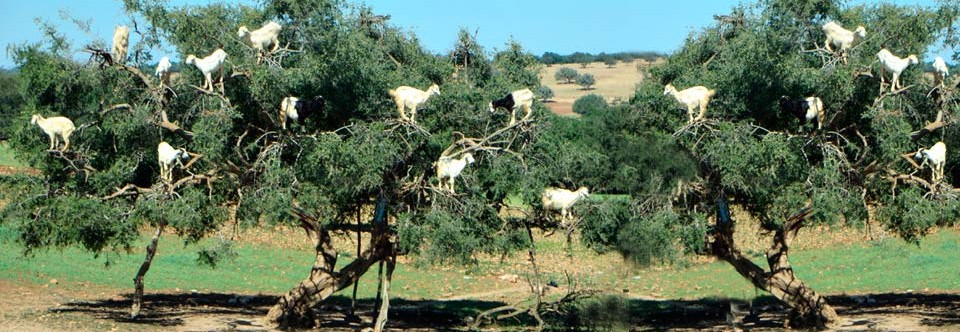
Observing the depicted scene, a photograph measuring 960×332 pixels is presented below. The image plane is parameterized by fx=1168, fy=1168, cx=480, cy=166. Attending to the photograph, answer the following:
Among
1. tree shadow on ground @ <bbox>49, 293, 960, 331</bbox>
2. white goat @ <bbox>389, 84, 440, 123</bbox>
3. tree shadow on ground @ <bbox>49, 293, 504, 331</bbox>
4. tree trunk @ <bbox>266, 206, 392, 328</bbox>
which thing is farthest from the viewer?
tree shadow on ground @ <bbox>49, 293, 504, 331</bbox>

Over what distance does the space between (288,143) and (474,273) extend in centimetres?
1216

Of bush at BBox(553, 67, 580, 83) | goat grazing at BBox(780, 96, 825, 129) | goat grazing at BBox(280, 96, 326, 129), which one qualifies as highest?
bush at BBox(553, 67, 580, 83)

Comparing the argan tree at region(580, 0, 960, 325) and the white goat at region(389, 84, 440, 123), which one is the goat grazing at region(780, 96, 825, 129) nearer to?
the argan tree at region(580, 0, 960, 325)

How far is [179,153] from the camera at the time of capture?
20344 mm

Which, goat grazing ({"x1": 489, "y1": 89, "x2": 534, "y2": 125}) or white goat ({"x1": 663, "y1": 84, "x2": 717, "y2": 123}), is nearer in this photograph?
white goat ({"x1": 663, "y1": 84, "x2": 717, "y2": 123})

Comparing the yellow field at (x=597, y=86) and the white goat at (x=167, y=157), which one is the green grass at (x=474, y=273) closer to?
the white goat at (x=167, y=157)

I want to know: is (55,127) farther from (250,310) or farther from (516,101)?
(516,101)

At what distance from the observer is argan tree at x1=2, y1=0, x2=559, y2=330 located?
19609 millimetres

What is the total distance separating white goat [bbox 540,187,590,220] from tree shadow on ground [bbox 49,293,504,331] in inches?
122

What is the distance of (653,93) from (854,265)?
12847 mm

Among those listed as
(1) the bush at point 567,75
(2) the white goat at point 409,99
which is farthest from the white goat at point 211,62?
(1) the bush at point 567,75

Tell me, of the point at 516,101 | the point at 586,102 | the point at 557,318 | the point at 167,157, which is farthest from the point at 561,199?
the point at 586,102

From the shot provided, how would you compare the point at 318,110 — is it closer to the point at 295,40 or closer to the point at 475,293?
the point at 295,40

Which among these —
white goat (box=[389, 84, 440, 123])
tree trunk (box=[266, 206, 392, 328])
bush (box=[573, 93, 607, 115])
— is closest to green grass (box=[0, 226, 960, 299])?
tree trunk (box=[266, 206, 392, 328])
